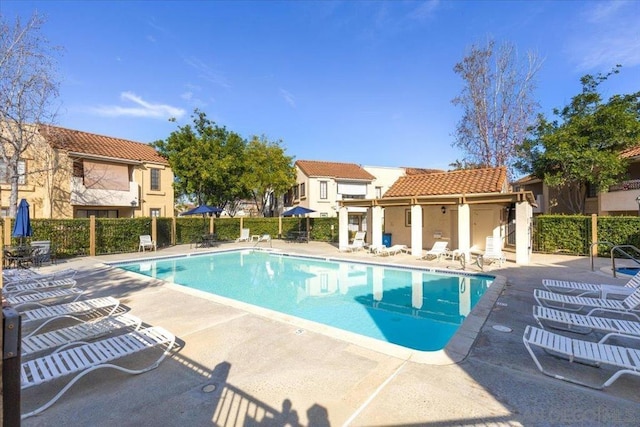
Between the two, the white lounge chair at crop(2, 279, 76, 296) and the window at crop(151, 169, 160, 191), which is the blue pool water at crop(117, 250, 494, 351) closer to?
the white lounge chair at crop(2, 279, 76, 296)

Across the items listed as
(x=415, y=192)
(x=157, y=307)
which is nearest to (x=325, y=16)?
(x=415, y=192)

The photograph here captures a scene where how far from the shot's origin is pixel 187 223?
22.6m

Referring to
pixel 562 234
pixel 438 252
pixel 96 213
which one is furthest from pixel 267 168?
pixel 562 234

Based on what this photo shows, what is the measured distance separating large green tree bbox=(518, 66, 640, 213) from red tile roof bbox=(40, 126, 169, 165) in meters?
27.9

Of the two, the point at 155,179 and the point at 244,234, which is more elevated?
the point at 155,179

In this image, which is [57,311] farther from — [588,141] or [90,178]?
[588,141]

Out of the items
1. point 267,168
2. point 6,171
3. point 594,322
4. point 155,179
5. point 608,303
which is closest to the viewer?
point 594,322

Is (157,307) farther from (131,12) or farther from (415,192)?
(415,192)

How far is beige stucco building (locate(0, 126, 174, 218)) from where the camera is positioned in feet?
66.5

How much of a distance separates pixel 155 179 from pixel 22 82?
416 inches

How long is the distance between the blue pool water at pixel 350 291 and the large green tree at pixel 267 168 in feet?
44.4

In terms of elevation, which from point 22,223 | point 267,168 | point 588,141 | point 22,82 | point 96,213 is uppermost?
point 22,82

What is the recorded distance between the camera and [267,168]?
3038 cm

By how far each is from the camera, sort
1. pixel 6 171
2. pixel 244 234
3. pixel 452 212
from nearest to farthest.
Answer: pixel 452 212, pixel 6 171, pixel 244 234
